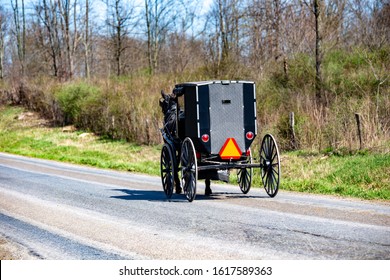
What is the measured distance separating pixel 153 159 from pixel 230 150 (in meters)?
11.9

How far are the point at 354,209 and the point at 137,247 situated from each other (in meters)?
4.26

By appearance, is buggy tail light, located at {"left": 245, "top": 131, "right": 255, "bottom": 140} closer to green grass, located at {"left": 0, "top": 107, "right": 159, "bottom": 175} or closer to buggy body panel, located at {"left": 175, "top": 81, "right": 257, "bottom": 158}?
buggy body panel, located at {"left": 175, "top": 81, "right": 257, "bottom": 158}

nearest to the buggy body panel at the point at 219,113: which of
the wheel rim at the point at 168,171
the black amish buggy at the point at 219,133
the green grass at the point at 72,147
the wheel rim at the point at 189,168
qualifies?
the black amish buggy at the point at 219,133

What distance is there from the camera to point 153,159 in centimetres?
2328

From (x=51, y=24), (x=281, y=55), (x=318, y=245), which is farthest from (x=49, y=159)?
(x=51, y=24)

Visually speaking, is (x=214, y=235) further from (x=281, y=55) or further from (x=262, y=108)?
(x=281, y=55)

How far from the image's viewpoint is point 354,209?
1002 centimetres

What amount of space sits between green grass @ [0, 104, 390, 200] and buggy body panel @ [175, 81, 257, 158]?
2794 millimetres

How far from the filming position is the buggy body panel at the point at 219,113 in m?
11.5

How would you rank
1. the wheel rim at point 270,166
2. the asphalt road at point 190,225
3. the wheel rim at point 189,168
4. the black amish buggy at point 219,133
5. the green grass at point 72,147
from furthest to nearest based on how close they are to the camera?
the green grass at point 72,147 < the wheel rim at point 270,166 < the black amish buggy at point 219,133 < the wheel rim at point 189,168 < the asphalt road at point 190,225

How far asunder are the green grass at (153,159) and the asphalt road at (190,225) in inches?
54.9

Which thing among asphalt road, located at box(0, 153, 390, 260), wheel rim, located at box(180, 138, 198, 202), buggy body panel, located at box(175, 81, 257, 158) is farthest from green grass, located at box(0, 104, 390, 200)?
wheel rim, located at box(180, 138, 198, 202)

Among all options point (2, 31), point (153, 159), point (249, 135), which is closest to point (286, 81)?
point (153, 159)

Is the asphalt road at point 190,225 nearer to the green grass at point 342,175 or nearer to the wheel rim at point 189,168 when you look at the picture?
the wheel rim at point 189,168
